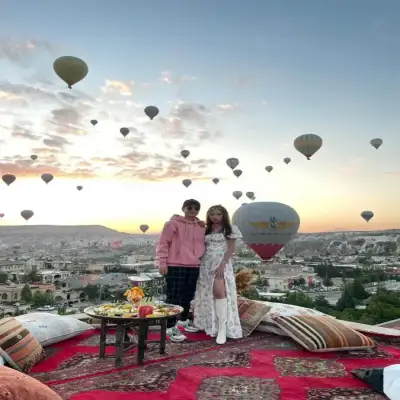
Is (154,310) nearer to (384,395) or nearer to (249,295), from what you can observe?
(384,395)

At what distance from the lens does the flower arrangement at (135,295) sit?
3678 mm

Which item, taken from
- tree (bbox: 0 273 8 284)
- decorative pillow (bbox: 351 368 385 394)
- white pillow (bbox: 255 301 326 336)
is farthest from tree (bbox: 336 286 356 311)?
tree (bbox: 0 273 8 284)

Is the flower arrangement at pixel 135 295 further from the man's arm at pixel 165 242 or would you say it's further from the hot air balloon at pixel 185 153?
the hot air balloon at pixel 185 153

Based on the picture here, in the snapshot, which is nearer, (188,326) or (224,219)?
(224,219)

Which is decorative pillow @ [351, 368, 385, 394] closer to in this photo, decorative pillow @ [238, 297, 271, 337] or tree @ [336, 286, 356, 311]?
decorative pillow @ [238, 297, 271, 337]

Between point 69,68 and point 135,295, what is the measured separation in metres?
10.2

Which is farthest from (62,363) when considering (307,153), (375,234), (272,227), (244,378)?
(375,234)

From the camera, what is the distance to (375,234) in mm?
60156

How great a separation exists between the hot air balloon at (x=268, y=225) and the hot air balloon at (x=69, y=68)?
7.09 meters

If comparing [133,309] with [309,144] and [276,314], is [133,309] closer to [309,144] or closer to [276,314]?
[276,314]

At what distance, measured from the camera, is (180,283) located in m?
4.50

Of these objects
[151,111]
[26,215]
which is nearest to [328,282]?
[26,215]

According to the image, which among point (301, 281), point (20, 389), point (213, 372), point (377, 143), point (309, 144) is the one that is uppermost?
point (377, 143)

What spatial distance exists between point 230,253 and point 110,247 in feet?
180
